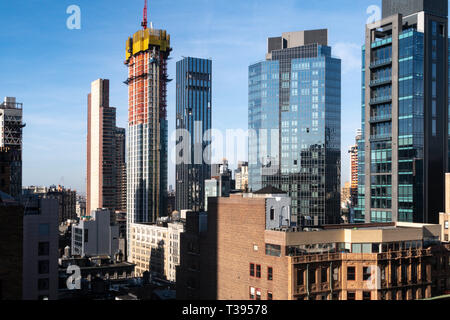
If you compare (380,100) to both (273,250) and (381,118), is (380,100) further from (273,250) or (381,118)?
(273,250)

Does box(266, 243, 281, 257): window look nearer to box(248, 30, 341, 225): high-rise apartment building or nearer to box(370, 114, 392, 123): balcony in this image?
box(370, 114, 392, 123): balcony

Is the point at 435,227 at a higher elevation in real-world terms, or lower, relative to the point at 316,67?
lower

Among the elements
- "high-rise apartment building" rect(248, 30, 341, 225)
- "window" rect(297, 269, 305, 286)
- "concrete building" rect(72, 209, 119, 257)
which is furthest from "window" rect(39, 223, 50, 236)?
"concrete building" rect(72, 209, 119, 257)

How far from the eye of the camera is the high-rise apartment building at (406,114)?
89375 millimetres

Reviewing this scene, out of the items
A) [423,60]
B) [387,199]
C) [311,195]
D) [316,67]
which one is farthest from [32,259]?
[316,67]

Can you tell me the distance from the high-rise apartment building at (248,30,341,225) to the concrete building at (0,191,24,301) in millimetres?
123103

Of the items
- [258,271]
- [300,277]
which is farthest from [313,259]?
[258,271]

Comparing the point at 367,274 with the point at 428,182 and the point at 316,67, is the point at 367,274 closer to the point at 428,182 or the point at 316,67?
the point at 428,182

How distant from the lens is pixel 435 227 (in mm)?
64188

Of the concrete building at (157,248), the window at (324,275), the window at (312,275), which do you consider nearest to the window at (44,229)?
the window at (312,275)

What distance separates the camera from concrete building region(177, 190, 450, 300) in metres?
53.4

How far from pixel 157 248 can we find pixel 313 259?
128190 mm
